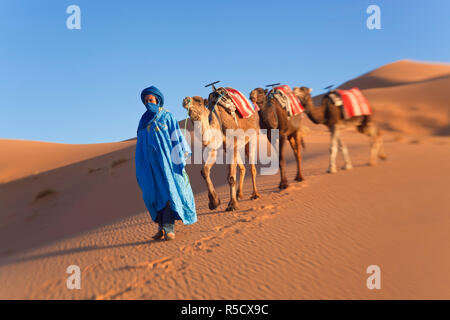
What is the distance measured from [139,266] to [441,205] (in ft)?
15.1

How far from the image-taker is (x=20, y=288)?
4934 mm

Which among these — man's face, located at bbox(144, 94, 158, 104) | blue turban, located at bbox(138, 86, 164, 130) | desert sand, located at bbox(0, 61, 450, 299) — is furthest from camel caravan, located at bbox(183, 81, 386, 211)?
man's face, located at bbox(144, 94, 158, 104)

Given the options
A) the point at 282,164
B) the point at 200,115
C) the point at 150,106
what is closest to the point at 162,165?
the point at 150,106

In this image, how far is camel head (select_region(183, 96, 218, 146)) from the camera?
19.5ft

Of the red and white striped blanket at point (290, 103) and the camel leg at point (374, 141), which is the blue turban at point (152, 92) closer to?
the red and white striped blanket at point (290, 103)

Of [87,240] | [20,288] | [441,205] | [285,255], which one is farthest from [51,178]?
[441,205]

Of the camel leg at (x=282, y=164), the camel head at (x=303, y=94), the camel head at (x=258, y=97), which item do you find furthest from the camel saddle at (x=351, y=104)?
the camel head at (x=258, y=97)

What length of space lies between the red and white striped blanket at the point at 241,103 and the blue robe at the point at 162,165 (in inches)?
77.3

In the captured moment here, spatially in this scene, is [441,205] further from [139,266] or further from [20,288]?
[20,288]

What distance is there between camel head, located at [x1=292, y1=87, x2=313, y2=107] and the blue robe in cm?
305

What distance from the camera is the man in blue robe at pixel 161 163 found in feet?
16.7

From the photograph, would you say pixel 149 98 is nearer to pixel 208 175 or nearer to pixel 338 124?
pixel 208 175

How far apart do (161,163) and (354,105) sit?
4063 mm
